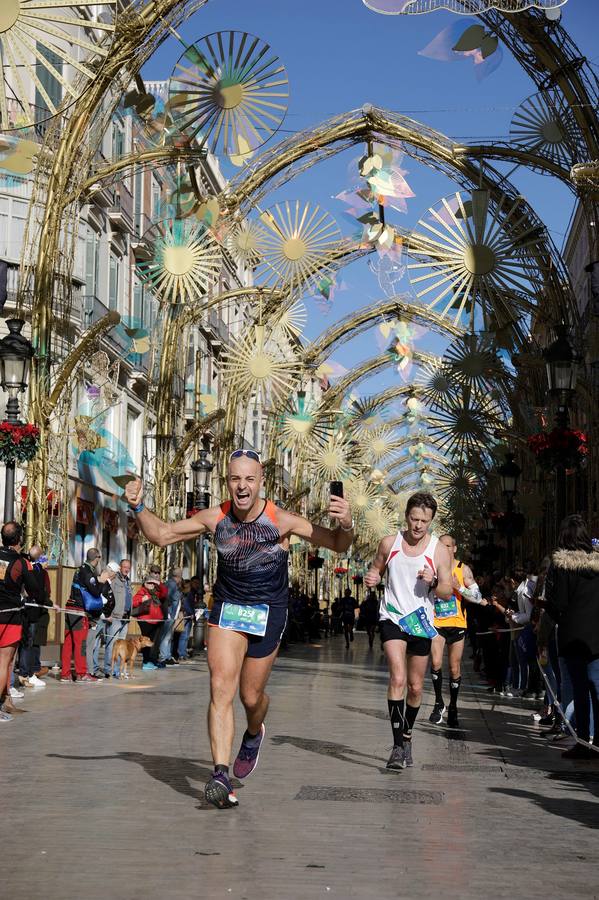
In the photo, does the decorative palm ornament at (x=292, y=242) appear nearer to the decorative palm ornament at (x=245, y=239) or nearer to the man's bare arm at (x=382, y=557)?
the decorative palm ornament at (x=245, y=239)

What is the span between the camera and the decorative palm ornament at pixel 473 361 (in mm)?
27256

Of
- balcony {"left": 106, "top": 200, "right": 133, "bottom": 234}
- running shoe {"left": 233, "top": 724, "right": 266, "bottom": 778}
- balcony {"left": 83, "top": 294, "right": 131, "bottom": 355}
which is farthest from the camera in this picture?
balcony {"left": 106, "top": 200, "right": 133, "bottom": 234}

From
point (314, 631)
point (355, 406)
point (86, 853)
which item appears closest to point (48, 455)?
point (86, 853)

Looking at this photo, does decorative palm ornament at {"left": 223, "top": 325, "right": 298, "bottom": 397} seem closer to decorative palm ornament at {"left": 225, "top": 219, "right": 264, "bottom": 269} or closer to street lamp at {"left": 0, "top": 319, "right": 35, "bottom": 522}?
decorative palm ornament at {"left": 225, "top": 219, "right": 264, "bottom": 269}

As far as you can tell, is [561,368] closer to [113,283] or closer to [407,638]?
[407,638]

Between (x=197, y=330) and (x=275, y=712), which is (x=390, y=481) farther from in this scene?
(x=275, y=712)

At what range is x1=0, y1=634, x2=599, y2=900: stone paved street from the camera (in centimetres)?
598

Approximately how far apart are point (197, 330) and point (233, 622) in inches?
1814

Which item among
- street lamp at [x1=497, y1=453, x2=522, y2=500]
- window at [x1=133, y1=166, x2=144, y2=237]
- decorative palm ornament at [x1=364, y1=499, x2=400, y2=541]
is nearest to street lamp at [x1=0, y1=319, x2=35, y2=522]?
street lamp at [x1=497, y1=453, x2=522, y2=500]

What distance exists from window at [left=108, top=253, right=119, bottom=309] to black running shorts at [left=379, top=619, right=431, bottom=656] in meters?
33.1

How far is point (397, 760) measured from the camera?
10.2 m

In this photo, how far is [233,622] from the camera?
8.26 meters

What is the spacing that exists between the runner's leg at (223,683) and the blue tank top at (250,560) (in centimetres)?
25

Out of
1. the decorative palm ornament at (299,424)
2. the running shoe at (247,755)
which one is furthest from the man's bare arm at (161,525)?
the decorative palm ornament at (299,424)
